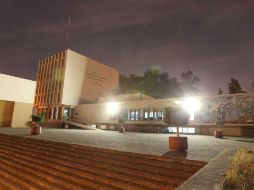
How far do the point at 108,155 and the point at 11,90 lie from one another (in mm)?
27065

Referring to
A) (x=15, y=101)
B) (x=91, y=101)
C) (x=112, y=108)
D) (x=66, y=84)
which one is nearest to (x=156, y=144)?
(x=112, y=108)

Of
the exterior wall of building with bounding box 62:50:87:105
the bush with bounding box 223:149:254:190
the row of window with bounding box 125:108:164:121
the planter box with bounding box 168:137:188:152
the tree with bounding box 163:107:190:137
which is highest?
the exterior wall of building with bounding box 62:50:87:105

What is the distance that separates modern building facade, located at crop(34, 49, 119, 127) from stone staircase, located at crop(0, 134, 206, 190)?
2766 centimetres

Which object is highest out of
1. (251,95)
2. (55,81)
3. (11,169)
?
(55,81)

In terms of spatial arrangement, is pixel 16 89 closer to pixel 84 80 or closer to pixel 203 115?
pixel 84 80

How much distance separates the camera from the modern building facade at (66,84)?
1475 inches

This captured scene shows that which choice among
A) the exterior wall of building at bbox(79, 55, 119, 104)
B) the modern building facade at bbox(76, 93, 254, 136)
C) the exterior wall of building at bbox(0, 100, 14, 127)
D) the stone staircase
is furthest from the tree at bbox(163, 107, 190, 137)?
the exterior wall of building at bbox(79, 55, 119, 104)

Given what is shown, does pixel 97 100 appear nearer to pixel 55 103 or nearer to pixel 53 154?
pixel 55 103

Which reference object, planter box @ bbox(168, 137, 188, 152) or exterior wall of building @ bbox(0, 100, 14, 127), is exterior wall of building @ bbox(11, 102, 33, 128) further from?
planter box @ bbox(168, 137, 188, 152)

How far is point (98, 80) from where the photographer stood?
4353cm

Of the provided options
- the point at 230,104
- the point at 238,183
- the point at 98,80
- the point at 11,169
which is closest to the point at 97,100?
the point at 98,80

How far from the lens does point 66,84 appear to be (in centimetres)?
3741

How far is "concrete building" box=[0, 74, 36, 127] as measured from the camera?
94.9 ft

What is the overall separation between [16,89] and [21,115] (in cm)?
379
